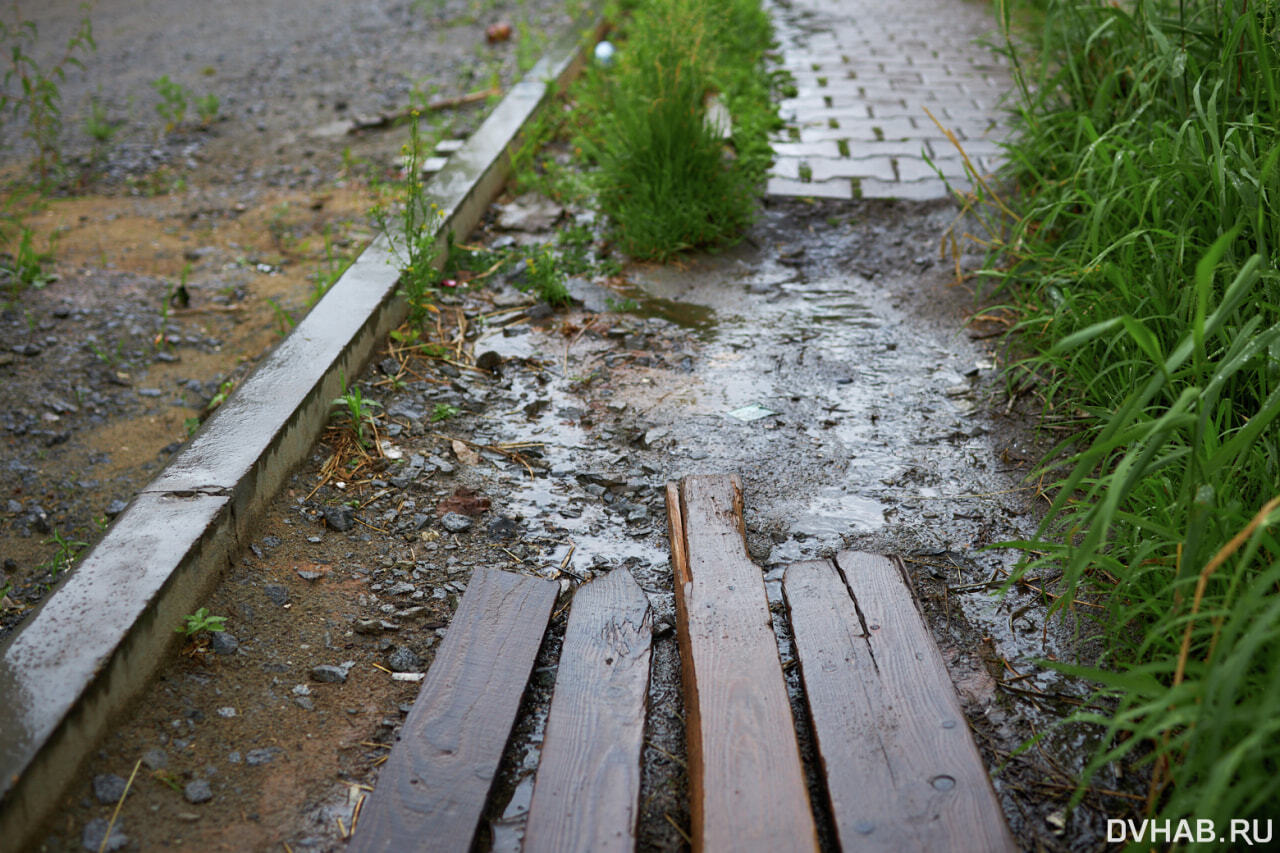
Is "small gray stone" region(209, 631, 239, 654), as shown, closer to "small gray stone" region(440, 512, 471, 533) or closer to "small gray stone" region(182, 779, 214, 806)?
"small gray stone" region(182, 779, 214, 806)

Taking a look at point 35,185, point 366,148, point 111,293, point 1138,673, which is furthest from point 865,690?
point 35,185

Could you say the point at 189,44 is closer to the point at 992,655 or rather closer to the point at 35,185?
the point at 35,185

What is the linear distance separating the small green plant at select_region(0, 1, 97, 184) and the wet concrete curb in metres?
2.68

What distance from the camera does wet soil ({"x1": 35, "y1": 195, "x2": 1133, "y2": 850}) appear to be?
182cm

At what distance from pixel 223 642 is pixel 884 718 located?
1.41 meters

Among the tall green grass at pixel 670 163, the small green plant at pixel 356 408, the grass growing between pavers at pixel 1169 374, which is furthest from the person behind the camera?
the tall green grass at pixel 670 163

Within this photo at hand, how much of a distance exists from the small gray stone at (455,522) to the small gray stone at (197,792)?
0.91 meters

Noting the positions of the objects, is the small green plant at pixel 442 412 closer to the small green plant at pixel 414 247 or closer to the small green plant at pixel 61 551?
the small green plant at pixel 414 247

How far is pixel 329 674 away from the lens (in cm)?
207

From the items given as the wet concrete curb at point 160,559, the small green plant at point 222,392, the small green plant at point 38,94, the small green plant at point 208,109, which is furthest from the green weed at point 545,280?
the small green plant at point 208,109

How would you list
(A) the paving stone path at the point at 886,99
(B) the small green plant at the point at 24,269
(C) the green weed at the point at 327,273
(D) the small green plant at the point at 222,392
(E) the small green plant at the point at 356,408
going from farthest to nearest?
(A) the paving stone path at the point at 886,99, (B) the small green plant at the point at 24,269, (C) the green weed at the point at 327,273, (D) the small green plant at the point at 222,392, (E) the small green plant at the point at 356,408

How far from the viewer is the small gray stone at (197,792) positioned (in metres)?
1.76

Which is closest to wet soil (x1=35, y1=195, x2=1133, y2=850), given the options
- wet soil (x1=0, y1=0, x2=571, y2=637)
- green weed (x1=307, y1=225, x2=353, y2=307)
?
green weed (x1=307, y1=225, x2=353, y2=307)

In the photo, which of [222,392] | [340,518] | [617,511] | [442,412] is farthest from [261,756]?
[222,392]
